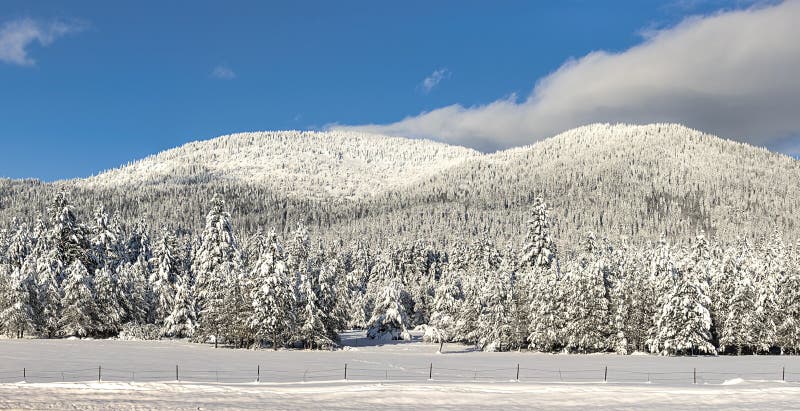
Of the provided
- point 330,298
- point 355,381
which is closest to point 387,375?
point 355,381

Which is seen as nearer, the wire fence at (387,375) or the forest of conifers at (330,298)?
the wire fence at (387,375)

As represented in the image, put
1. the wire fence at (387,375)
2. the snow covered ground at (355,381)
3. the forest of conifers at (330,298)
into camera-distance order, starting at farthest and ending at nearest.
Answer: the forest of conifers at (330,298) → the wire fence at (387,375) → the snow covered ground at (355,381)

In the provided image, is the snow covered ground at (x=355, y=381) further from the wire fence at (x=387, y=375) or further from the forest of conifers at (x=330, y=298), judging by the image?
the forest of conifers at (x=330, y=298)

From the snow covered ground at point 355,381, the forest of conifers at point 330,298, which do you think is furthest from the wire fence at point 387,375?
the forest of conifers at point 330,298

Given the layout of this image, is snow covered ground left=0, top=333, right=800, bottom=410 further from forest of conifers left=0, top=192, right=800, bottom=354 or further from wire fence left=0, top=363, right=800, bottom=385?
forest of conifers left=0, top=192, right=800, bottom=354

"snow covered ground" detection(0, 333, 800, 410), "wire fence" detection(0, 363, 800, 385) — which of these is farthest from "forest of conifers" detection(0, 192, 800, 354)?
"wire fence" detection(0, 363, 800, 385)

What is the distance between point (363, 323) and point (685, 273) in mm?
61658

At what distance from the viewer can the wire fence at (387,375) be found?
132 feet

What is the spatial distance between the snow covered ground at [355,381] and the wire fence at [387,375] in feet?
0.27

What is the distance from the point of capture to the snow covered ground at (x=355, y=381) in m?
33.7

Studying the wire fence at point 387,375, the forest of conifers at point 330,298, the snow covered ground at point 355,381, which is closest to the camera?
the snow covered ground at point 355,381

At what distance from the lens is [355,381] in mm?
41406

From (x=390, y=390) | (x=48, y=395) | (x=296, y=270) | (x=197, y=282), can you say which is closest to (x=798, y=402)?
(x=390, y=390)

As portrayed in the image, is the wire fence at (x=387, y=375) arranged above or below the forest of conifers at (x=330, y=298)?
Result: below
